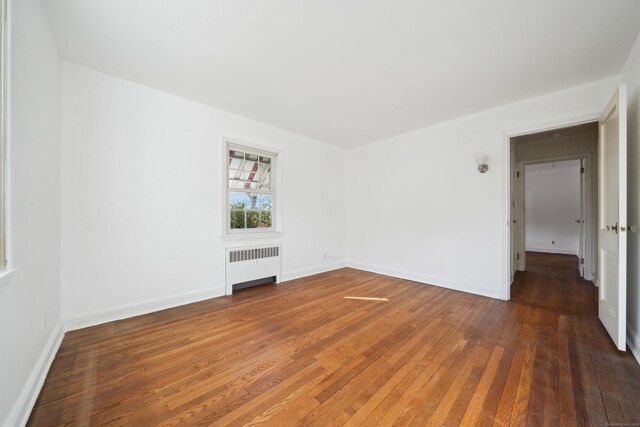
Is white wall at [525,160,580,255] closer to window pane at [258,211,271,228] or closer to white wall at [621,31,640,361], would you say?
white wall at [621,31,640,361]

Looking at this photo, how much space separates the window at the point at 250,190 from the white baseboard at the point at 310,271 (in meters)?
0.87

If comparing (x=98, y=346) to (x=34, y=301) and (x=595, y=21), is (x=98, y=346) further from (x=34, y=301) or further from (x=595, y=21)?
(x=595, y=21)

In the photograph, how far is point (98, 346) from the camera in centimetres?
211

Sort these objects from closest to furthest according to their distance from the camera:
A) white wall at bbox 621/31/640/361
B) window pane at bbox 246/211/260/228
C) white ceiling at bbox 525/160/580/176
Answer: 1. white wall at bbox 621/31/640/361
2. window pane at bbox 246/211/260/228
3. white ceiling at bbox 525/160/580/176

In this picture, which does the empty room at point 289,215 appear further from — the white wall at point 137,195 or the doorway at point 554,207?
the doorway at point 554,207

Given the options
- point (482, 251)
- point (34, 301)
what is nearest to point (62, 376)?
point (34, 301)

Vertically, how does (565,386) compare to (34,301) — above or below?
below

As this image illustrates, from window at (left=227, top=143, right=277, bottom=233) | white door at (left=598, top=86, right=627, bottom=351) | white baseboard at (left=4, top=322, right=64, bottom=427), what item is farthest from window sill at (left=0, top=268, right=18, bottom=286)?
white door at (left=598, top=86, right=627, bottom=351)

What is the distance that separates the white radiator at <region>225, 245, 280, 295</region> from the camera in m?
3.49

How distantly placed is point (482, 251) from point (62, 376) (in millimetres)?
4571

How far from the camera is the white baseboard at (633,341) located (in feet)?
6.22

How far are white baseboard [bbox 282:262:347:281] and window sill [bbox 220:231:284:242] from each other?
71 cm

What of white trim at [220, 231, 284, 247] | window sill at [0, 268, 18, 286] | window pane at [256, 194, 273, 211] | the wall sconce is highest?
the wall sconce

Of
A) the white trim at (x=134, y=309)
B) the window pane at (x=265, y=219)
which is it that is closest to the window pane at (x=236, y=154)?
the window pane at (x=265, y=219)
